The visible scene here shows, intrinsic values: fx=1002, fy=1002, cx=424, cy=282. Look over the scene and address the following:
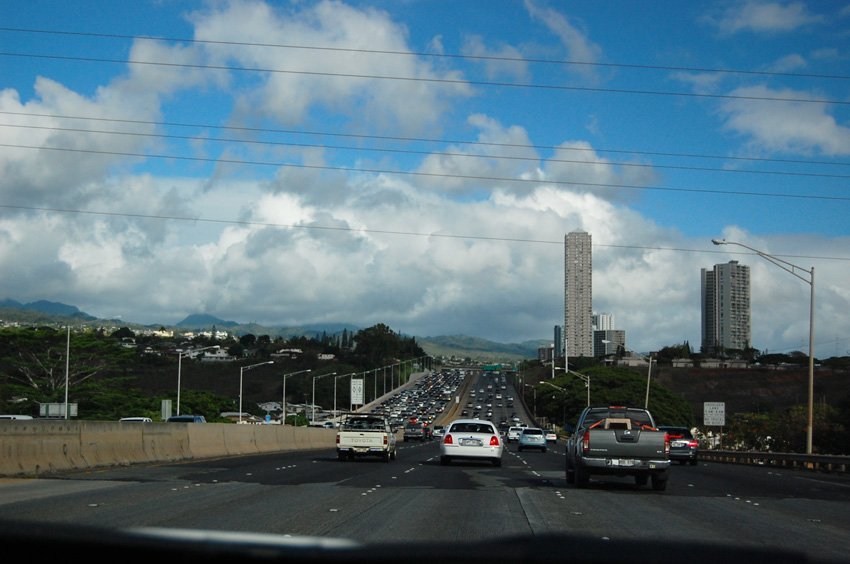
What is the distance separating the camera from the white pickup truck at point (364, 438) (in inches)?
1409

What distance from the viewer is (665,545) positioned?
4.61m

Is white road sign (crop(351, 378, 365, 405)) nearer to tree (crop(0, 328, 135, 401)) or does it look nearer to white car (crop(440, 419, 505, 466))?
tree (crop(0, 328, 135, 401))

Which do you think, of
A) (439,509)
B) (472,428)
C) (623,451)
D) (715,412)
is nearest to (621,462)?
(623,451)

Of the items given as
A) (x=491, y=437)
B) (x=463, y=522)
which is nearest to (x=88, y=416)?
(x=491, y=437)

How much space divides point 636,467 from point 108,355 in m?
89.4

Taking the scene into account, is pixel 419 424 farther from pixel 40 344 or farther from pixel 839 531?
pixel 839 531

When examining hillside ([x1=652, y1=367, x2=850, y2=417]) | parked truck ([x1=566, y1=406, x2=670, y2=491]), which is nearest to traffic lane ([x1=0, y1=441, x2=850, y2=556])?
parked truck ([x1=566, y1=406, x2=670, y2=491])

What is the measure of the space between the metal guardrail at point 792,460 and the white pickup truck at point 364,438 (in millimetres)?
16170

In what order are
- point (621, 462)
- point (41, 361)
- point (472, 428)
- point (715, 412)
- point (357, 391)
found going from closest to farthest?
point (621, 462), point (472, 428), point (715, 412), point (41, 361), point (357, 391)

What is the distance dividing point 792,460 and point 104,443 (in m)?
28.3

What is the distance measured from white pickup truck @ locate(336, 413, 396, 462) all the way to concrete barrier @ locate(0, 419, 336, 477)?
5.14 meters

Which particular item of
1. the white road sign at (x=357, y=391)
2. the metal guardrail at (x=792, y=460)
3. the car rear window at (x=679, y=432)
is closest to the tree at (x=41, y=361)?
the white road sign at (x=357, y=391)

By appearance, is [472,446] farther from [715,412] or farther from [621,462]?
[715,412]

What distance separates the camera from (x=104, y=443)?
27578 mm
